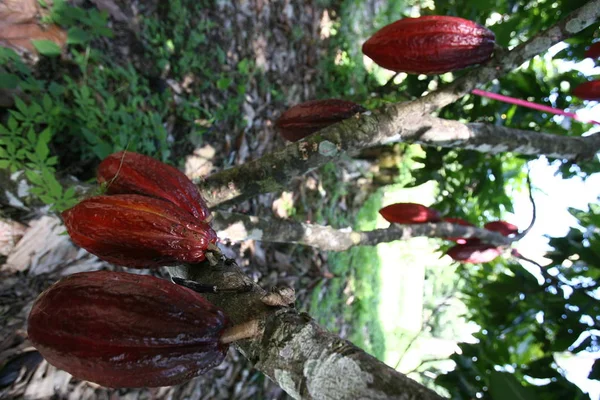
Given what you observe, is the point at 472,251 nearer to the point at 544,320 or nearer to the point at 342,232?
the point at 544,320

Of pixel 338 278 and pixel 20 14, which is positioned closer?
pixel 20 14

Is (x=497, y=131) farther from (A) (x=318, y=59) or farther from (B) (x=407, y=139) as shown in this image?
(A) (x=318, y=59)

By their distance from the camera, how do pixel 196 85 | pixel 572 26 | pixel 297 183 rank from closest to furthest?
pixel 572 26
pixel 196 85
pixel 297 183

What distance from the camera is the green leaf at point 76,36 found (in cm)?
216

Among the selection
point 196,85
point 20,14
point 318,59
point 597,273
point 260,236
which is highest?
point 318,59

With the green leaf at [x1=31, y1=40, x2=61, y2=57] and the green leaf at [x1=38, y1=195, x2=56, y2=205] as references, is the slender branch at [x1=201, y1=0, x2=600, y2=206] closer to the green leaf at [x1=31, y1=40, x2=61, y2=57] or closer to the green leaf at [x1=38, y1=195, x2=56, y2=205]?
the green leaf at [x1=38, y1=195, x2=56, y2=205]

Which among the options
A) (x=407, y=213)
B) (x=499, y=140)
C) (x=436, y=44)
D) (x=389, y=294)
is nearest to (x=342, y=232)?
(x=407, y=213)

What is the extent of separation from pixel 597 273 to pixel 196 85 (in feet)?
8.46

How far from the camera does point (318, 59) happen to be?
4121 millimetres

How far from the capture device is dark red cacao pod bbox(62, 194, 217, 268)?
969 millimetres

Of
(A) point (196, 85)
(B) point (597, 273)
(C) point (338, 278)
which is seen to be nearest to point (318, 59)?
(A) point (196, 85)

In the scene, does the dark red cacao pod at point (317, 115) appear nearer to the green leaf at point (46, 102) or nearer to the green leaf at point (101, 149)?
the green leaf at point (101, 149)

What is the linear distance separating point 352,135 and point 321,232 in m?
0.53

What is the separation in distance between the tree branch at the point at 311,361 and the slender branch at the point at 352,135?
0.63 m
